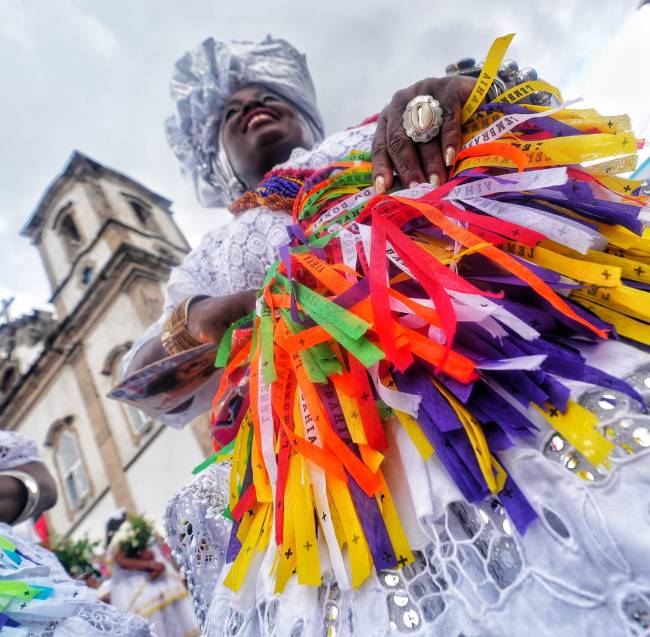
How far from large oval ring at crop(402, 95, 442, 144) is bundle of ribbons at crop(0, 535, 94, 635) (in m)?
1.27

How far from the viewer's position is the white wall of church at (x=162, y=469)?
25.8 feet

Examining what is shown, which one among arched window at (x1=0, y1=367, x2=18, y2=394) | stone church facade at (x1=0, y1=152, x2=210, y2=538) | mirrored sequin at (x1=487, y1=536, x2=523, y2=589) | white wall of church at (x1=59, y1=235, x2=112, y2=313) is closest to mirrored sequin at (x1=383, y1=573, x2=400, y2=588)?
mirrored sequin at (x1=487, y1=536, x2=523, y2=589)

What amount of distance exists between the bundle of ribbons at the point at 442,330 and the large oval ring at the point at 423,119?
7 cm

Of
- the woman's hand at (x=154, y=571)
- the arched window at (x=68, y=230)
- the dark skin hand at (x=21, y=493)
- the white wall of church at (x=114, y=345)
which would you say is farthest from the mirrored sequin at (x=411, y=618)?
the arched window at (x=68, y=230)

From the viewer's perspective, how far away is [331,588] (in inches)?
27.8

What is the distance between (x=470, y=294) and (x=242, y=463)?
0.54m

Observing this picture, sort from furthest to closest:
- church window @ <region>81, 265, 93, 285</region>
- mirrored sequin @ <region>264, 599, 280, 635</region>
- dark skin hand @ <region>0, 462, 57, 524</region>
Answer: church window @ <region>81, 265, 93, 285</region>
dark skin hand @ <region>0, 462, 57, 524</region>
mirrored sequin @ <region>264, 599, 280, 635</region>

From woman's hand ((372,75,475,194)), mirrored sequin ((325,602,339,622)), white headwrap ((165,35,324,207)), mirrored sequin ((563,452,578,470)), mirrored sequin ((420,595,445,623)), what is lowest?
mirrored sequin ((420,595,445,623))

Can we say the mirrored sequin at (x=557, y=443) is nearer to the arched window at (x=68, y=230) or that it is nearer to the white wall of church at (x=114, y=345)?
the white wall of church at (x=114, y=345)

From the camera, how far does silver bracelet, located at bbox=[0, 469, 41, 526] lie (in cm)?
157

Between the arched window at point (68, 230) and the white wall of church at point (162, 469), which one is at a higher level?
the arched window at point (68, 230)

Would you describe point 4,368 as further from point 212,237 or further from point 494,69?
point 494,69

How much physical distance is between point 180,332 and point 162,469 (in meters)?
7.84

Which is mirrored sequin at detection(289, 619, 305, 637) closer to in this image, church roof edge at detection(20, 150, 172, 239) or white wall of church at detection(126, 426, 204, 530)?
white wall of church at detection(126, 426, 204, 530)
